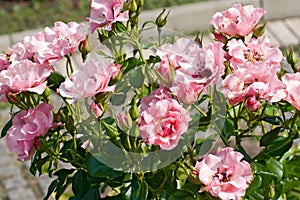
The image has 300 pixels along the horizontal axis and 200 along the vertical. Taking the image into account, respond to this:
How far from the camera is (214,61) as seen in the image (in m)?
1.39

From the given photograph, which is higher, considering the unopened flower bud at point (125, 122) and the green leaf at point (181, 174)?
the unopened flower bud at point (125, 122)

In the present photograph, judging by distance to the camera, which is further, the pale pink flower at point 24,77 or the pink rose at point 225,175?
the pale pink flower at point 24,77

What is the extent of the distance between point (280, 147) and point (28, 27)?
324 centimetres

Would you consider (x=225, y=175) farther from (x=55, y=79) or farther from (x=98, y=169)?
(x=55, y=79)

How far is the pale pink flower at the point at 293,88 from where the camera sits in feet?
4.67

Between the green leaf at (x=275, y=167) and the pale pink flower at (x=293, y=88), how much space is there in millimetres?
190

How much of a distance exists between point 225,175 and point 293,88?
22cm

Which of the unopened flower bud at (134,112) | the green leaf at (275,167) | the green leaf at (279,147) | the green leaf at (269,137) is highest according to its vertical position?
the unopened flower bud at (134,112)

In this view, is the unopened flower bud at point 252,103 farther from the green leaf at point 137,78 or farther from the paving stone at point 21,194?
the paving stone at point 21,194

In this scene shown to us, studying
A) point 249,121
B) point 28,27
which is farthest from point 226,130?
point 28,27

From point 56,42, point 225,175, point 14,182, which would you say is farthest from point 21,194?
point 225,175

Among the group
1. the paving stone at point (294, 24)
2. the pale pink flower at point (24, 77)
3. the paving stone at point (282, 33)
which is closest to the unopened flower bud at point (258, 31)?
the pale pink flower at point (24, 77)

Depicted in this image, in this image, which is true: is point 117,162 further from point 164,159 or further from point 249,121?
point 249,121

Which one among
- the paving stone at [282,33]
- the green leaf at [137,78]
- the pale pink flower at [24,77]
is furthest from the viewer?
the paving stone at [282,33]
